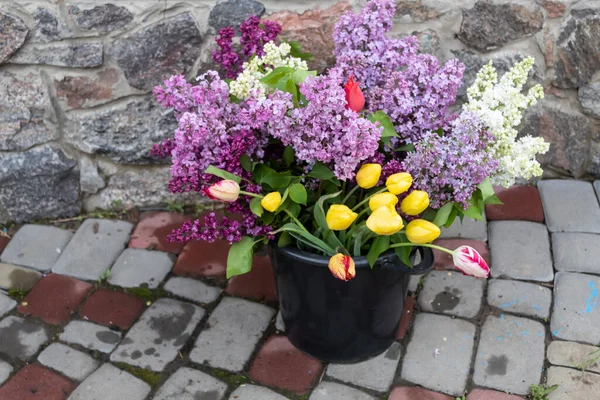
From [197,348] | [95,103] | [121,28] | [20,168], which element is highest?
[121,28]

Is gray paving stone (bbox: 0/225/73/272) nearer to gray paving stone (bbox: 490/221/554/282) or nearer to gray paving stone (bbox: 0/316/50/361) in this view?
gray paving stone (bbox: 0/316/50/361)

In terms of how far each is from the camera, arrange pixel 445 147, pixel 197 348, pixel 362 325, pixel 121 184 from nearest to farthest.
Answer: pixel 445 147 < pixel 362 325 < pixel 197 348 < pixel 121 184

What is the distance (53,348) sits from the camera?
6.43 ft

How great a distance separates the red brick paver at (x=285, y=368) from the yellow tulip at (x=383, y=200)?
0.63 metres

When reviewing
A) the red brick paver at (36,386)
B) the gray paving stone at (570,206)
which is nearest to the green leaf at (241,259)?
the red brick paver at (36,386)

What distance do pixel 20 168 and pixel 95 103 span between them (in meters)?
0.37

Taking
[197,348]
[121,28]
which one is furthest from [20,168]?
[197,348]

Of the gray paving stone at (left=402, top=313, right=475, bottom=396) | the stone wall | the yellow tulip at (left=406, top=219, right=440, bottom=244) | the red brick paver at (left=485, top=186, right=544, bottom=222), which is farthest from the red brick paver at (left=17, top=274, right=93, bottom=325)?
the red brick paver at (left=485, top=186, right=544, bottom=222)

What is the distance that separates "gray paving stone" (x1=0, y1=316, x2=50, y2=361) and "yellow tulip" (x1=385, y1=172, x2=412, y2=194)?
46.2 inches

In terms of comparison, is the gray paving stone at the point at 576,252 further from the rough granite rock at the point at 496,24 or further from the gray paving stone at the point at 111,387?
the gray paving stone at the point at 111,387

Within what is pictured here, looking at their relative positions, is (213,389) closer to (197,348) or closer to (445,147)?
(197,348)

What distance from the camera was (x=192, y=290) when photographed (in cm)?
215

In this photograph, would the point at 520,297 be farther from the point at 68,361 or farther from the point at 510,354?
the point at 68,361

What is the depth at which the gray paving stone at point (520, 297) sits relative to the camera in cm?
201
